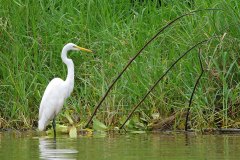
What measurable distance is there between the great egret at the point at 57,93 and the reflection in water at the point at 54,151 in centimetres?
141

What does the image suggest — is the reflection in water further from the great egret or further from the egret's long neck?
the egret's long neck

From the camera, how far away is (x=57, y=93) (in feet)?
36.4

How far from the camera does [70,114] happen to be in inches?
441

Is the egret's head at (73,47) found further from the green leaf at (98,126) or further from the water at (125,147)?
the water at (125,147)

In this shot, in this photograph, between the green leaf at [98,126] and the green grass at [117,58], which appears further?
the green leaf at [98,126]

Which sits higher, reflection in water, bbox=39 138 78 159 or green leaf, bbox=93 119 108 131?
green leaf, bbox=93 119 108 131

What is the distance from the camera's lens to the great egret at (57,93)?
35.7ft

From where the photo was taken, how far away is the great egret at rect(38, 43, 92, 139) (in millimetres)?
10875

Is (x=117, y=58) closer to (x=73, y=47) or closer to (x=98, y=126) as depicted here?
(x=73, y=47)

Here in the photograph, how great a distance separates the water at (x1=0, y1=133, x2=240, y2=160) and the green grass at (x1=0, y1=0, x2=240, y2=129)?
712 mm

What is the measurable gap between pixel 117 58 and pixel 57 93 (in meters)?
0.98

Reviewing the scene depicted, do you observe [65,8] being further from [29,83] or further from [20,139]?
[20,139]

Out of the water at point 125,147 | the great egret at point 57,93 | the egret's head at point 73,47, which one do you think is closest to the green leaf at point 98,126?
the water at point 125,147

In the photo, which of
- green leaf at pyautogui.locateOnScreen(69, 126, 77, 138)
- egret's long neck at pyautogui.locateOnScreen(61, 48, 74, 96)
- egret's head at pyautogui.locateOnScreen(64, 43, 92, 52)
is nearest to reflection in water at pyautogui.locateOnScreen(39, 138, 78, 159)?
green leaf at pyautogui.locateOnScreen(69, 126, 77, 138)
